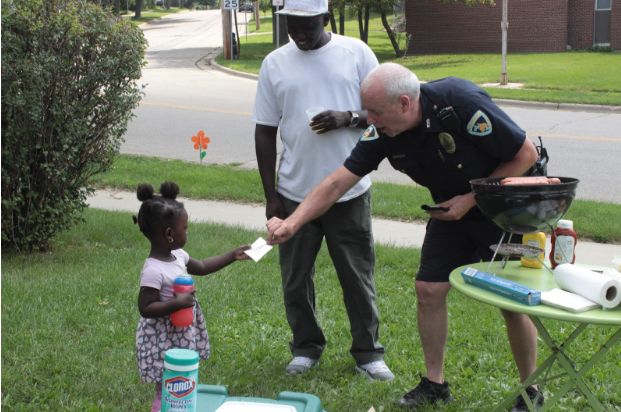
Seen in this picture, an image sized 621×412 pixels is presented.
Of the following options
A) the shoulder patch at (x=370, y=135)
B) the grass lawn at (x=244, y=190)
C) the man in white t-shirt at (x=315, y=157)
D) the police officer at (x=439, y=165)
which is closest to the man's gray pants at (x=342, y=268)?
the man in white t-shirt at (x=315, y=157)

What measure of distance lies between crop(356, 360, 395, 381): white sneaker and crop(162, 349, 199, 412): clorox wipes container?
5.24 feet

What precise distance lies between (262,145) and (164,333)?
129cm

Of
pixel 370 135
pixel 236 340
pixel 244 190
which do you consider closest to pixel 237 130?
pixel 244 190

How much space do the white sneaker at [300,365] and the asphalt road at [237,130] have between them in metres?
5.39

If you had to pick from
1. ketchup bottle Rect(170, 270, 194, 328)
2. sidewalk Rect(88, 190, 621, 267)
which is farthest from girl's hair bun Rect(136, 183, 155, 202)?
sidewalk Rect(88, 190, 621, 267)

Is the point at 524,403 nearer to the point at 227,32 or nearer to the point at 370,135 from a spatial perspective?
the point at 370,135

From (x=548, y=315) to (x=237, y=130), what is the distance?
10681 millimetres

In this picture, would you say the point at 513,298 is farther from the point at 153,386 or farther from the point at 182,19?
the point at 182,19

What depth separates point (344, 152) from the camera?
366cm

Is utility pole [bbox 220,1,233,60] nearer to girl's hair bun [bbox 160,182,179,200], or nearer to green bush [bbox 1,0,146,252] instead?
green bush [bbox 1,0,146,252]

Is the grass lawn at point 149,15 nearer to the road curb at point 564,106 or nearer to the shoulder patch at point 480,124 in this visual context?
the road curb at point 564,106

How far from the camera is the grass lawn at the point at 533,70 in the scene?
15.9m

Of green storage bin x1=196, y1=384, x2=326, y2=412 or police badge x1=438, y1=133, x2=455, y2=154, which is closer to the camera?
green storage bin x1=196, y1=384, x2=326, y2=412

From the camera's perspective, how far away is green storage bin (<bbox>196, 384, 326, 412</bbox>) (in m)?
2.86
